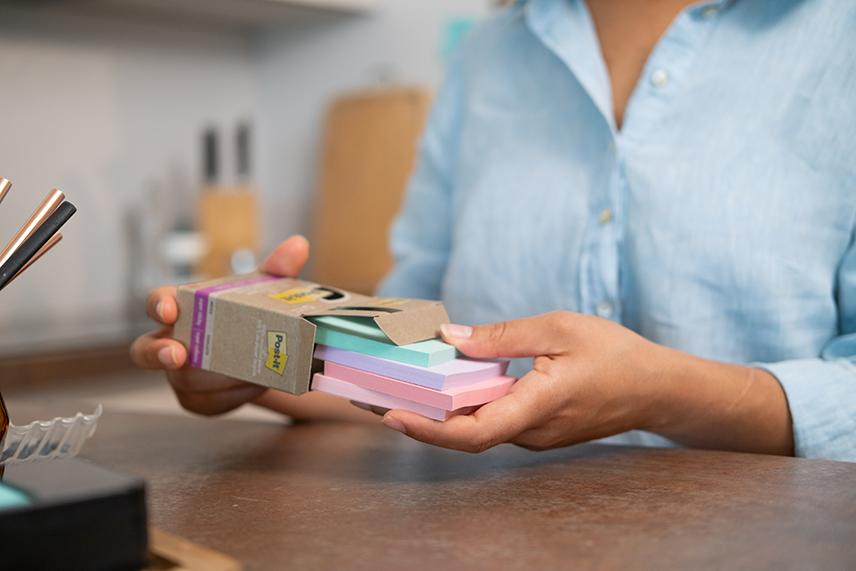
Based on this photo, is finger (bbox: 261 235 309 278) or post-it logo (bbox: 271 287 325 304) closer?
post-it logo (bbox: 271 287 325 304)

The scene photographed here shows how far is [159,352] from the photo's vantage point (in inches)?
28.1

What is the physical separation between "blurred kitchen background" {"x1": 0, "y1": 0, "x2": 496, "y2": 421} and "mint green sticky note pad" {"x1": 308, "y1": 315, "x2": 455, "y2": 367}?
1122 millimetres

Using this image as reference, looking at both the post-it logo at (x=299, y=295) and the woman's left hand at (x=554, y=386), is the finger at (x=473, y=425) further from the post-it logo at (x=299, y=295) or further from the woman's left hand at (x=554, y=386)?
the post-it logo at (x=299, y=295)

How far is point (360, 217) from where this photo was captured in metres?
2.03

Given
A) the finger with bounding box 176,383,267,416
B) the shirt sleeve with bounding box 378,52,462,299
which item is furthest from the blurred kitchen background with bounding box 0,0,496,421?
the finger with bounding box 176,383,267,416

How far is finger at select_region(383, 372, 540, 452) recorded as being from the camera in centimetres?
59

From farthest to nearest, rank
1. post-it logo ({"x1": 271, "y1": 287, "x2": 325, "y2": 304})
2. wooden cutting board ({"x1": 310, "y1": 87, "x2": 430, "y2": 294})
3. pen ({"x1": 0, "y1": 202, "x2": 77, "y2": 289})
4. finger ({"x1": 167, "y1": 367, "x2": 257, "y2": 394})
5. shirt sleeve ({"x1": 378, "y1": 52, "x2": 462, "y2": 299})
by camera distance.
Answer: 1. wooden cutting board ({"x1": 310, "y1": 87, "x2": 430, "y2": 294})
2. shirt sleeve ({"x1": 378, "y1": 52, "x2": 462, "y2": 299})
3. finger ({"x1": 167, "y1": 367, "x2": 257, "y2": 394})
4. post-it logo ({"x1": 271, "y1": 287, "x2": 325, "y2": 304})
5. pen ({"x1": 0, "y1": 202, "x2": 77, "y2": 289})

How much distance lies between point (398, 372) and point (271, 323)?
0.31ft

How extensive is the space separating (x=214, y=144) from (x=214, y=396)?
4.09 feet

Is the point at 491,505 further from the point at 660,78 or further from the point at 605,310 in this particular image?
the point at 660,78

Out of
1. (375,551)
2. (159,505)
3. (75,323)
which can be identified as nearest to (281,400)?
(159,505)

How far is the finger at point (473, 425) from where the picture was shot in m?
0.59

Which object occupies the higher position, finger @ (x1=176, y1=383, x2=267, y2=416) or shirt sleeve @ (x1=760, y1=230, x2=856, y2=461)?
shirt sleeve @ (x1=760, y1=230, x2=856, y2=461)

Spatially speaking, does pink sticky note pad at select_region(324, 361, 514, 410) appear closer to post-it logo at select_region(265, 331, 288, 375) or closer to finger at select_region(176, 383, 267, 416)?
post-it logo at select_region(265, 331, 288, 375)
